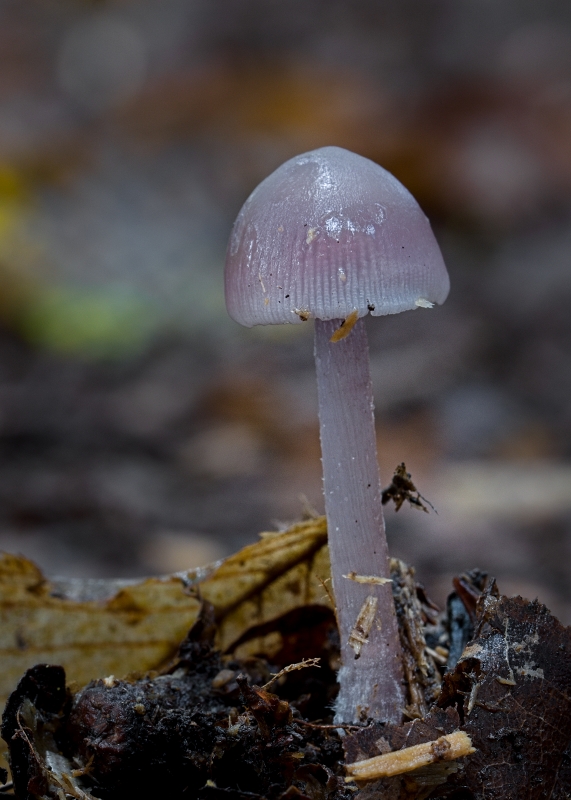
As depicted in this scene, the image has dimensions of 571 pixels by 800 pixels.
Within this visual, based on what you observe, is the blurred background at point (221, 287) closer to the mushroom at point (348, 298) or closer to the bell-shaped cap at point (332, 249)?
the mushroom at point (348, 298)

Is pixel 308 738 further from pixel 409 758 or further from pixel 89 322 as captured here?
pixel 89 322

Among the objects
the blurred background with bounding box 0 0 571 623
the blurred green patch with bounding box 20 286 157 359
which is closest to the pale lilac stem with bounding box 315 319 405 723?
the blurred background with bounding box 0 0 571 623

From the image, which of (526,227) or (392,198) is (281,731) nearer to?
(392,198)

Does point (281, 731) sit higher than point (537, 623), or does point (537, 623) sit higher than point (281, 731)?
point (537, 623)

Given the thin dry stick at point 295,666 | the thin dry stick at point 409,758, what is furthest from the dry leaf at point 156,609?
the thin dry stick at point 409,758

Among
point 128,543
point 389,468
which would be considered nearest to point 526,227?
point 389,468
